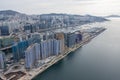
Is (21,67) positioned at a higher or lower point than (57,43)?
lower

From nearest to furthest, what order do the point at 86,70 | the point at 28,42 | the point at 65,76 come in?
the point at 65,76, the point at 86,70, the point at 28,42

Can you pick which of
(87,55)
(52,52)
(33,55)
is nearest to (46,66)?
(33,55)

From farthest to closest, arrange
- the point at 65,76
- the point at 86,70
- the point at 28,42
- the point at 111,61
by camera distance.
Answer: the point at 28,42
the point at 111,61
the point at 86,70
the point at 65,76

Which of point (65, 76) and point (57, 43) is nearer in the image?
point (65, 76)

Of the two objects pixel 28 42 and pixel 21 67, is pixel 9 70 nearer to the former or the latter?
pixel 21 67

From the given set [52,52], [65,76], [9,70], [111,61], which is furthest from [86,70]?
[9,70]

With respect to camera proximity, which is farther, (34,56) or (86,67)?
(34,56)

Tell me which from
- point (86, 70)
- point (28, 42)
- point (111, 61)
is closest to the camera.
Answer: point (86, 70)

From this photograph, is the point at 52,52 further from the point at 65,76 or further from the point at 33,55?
the point at 65,76

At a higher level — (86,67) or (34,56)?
(34,56)
